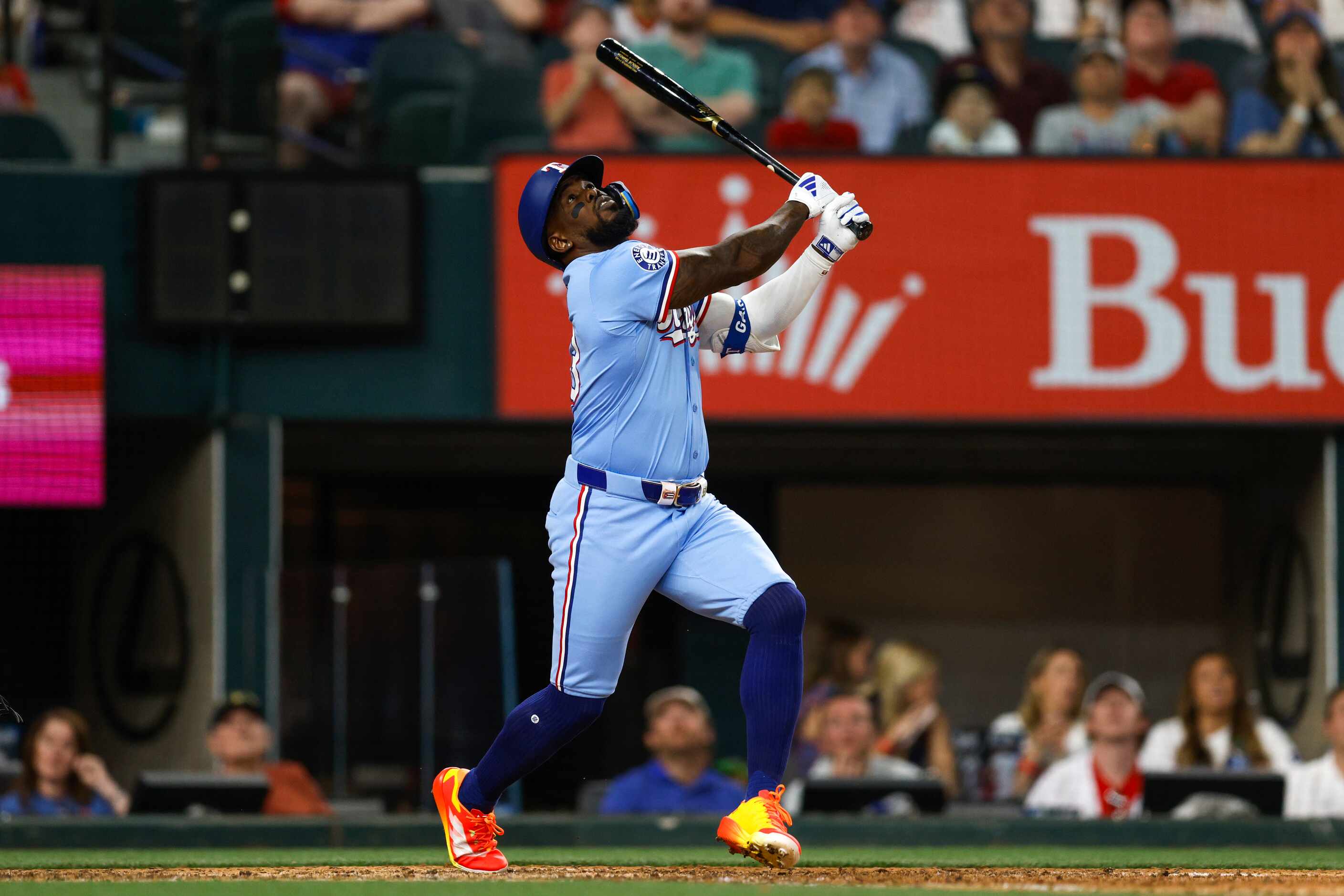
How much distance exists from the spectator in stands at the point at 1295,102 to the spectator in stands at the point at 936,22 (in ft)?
6.23

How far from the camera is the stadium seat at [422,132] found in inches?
403

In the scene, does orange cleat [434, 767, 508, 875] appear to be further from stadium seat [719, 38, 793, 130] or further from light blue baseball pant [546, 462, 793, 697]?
stadium seat [719, 38, 793, 130]

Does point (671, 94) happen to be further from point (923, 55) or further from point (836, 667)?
point (923, 55)

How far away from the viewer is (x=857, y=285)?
9727 millimetres

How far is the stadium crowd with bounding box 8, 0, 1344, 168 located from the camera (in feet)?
32.7

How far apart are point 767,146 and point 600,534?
16.6 feet

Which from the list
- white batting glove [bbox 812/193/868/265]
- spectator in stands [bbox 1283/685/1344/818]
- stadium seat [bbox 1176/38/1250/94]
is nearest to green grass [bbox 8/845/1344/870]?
spectator in stands [bbox 1283/685/1344/818]

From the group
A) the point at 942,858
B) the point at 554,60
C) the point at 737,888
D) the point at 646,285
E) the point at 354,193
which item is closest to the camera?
the point at 737,888

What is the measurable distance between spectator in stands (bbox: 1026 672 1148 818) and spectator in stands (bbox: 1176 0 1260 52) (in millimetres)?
4759

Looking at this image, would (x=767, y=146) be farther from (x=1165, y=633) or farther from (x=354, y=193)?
(x=1165, y=633)

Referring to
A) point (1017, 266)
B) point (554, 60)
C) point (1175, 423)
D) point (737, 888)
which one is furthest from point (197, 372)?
point (737, 888)

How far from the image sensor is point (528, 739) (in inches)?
205

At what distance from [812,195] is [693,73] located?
509 cm

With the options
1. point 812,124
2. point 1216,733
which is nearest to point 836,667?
point 1216,733
